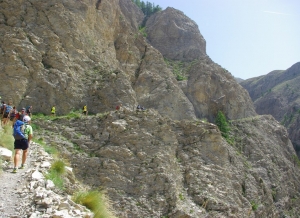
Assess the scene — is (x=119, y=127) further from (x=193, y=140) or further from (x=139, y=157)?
(x=193, y=140)

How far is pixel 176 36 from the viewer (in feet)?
161

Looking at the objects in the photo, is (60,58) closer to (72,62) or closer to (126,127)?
(72,62)

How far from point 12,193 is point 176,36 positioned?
44348 mm

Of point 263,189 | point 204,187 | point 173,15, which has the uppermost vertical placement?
point 173,15

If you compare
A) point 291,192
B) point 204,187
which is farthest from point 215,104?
point 204,187

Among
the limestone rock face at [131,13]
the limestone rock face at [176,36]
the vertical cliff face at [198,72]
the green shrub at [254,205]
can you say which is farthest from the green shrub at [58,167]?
the limestone rock face at [131,13]

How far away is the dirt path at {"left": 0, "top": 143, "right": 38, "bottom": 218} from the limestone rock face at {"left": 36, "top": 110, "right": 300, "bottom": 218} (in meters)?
7.72

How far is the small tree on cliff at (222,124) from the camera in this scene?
34219mm

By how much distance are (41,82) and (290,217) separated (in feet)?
79.0

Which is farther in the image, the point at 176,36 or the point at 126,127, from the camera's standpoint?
the point at 176,36

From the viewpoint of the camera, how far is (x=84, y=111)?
20891mm

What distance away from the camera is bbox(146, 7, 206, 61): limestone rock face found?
46344 mm

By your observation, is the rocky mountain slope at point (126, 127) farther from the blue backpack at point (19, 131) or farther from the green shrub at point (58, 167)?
the blue backpack at point (19, 131)

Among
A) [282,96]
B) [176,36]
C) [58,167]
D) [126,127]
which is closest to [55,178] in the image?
[58,167]
